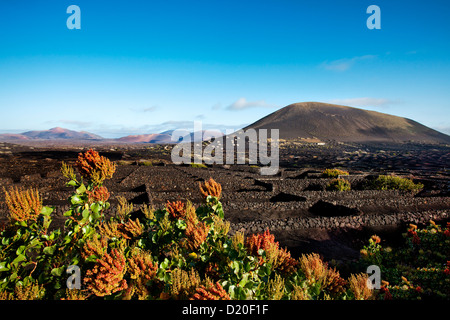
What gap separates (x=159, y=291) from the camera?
271cm

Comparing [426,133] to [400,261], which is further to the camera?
Answer: [426,133]

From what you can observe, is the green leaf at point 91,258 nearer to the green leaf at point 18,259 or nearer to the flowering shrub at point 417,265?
the green leaf at point 18,259

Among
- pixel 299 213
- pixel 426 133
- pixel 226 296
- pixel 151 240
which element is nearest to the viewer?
pixel 226 296

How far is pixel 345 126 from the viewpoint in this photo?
11744cm

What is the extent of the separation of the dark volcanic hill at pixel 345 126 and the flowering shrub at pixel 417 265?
96676 mm


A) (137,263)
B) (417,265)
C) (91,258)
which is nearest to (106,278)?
(91,258)

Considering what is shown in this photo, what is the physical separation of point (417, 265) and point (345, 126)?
4936 inches

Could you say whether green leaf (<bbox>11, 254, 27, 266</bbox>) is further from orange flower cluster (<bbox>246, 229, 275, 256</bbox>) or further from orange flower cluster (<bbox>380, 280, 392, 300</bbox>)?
orange flower cluster (<bbox>380, 280, 392, 300</bbox>)

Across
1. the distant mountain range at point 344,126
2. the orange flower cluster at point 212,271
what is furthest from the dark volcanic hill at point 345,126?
the orange flower cluster at point 212,271
